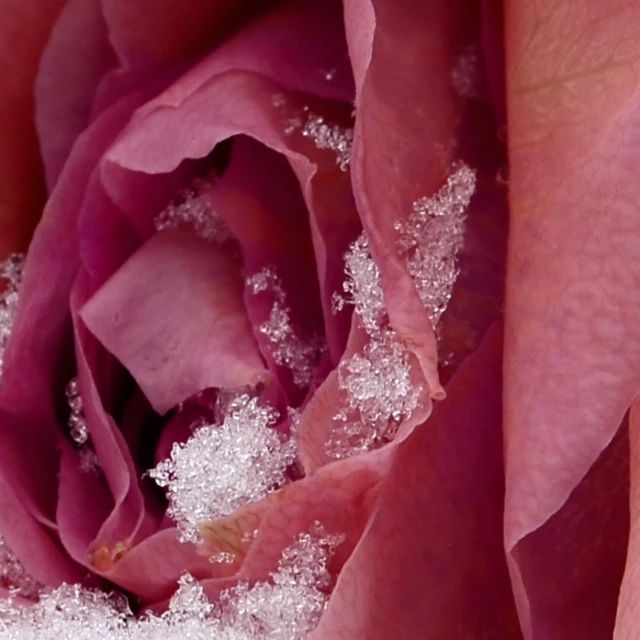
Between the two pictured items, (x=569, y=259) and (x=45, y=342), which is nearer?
(x=569, y=259)

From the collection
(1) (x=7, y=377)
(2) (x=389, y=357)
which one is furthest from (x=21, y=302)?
(2) (x=389, y=357)

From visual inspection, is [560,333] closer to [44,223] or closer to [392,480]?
[392,480]

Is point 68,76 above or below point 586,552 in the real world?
above

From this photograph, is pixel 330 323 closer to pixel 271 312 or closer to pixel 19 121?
pixel 271 312

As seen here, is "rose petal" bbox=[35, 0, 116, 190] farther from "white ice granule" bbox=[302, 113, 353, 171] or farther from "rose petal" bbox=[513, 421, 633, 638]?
"rose petal" bbox=[513, 421, 633, 638]

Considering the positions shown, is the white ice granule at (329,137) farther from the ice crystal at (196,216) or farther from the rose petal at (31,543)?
the rose petal at (31,543)

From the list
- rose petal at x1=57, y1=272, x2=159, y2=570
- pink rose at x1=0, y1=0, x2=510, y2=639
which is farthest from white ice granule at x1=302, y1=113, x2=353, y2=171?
rose petal at x1=57, y1=272, x2=159, y2=570

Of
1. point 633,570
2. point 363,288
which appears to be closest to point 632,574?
point 633,570
